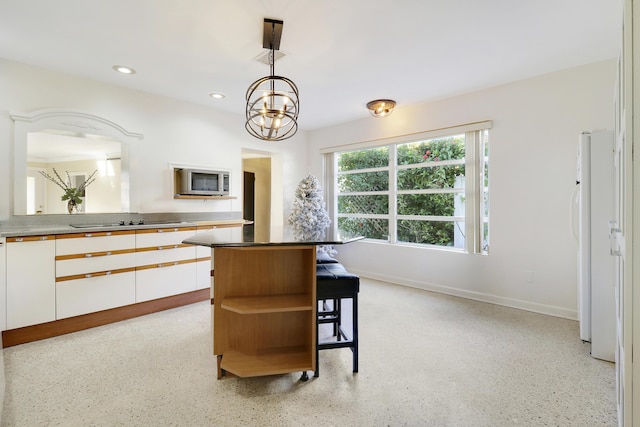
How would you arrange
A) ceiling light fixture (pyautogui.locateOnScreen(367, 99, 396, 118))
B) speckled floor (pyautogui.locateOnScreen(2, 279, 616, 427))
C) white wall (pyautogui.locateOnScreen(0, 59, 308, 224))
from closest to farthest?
speckled floor (pyautogui.locateOnScreen(2, 279, 616, 427)), white wall (pyautogui.locateOnScreen(0, 59, 308, 224)), ceiling light fixture (pyautogui.locateOnScreen(367, 99, 396, 118))

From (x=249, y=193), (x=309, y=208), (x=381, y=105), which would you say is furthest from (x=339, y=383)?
(x=249, y=193)

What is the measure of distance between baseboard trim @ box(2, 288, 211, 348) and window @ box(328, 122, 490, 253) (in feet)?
9.06

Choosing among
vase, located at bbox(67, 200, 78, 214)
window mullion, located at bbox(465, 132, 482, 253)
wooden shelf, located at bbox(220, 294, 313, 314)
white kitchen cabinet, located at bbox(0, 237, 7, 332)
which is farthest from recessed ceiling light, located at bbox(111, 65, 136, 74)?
window mullion, located at bbox(465, 132, 482, 253)

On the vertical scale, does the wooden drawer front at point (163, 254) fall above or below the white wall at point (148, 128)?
below

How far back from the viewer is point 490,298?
368 centimetres

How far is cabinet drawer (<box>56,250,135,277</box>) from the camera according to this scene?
2.82 metres

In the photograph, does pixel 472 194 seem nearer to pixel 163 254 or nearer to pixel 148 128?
pixel 163 254

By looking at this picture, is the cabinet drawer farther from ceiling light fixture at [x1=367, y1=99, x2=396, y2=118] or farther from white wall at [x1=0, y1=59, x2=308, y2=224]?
ceiling light fixture at [x1=367, y1=99, x2=396, y2=118]

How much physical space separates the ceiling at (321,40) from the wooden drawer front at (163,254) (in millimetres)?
1920

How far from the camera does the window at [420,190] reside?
3.81 meters

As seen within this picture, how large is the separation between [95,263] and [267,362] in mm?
2151

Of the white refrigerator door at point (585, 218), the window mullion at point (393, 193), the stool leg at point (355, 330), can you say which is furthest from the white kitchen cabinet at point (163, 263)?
the white refrigerator door at point (585, 218)

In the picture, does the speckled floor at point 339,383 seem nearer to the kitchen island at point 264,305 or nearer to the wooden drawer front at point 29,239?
the kitchen island at point 264,305

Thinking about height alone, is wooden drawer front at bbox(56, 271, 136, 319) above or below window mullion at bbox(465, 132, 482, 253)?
below
